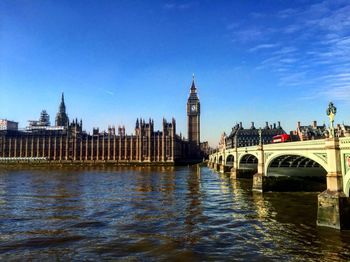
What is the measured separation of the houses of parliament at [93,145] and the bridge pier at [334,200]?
427 ft

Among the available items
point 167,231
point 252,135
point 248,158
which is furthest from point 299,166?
point 252,135

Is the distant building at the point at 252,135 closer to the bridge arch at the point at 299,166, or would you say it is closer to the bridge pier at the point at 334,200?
the bridge arch at the point at 299,166

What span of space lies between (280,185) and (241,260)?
93.9ft

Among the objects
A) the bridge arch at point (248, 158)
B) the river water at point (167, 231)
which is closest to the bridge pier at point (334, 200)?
the river water at point (167, 231)

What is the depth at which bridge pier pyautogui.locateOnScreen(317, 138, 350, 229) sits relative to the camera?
21.0 meters

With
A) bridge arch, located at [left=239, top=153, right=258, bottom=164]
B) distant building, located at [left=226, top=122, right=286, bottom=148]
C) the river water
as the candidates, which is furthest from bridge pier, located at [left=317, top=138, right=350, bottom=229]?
distant building, located at [left=226, top=122, right=286, bottom=148]

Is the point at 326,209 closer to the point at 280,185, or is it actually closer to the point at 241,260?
the point at 241,260

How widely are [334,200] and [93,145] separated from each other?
15552 cm

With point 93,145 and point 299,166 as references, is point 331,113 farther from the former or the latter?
point 93,145

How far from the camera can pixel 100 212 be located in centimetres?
2822

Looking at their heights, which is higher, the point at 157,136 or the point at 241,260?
the point at 157,136

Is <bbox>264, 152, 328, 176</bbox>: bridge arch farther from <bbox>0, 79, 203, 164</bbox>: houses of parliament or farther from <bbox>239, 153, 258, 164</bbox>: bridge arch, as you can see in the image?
<bbox>0, 79, 203, 164</bbox>: houses of parliament

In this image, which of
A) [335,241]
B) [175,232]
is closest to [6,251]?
[175,232]

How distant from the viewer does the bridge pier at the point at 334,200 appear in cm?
2103
